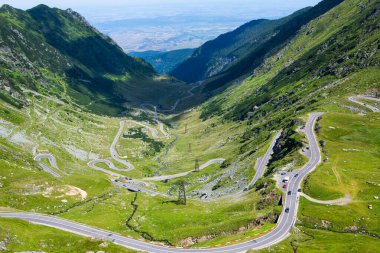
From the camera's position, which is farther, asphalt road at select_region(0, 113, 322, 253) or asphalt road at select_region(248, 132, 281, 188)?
asphalt road at select_region(248, 132, 281, 188)

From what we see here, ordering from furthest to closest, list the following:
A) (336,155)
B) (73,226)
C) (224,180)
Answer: (224,180)
(336,155)
(73,226)


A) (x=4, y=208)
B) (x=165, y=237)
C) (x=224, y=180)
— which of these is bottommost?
(x=224, y=180)

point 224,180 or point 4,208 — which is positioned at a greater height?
point 4,208

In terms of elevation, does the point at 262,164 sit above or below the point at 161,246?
below

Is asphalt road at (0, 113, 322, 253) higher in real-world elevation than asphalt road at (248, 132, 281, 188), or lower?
higher

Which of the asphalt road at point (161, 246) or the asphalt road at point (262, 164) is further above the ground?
the asphalt road at point (161, 246)

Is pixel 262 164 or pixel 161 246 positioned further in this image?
pixel 262 164

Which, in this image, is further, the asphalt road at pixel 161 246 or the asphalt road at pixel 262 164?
the asphalt road at pixel 262 164

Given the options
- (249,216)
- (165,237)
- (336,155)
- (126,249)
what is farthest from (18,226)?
(336,155)

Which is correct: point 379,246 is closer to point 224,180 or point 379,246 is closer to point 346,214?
point 346,214

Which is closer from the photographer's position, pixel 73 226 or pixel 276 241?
pixel 276 241

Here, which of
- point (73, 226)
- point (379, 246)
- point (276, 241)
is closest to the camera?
point (379, 246)
